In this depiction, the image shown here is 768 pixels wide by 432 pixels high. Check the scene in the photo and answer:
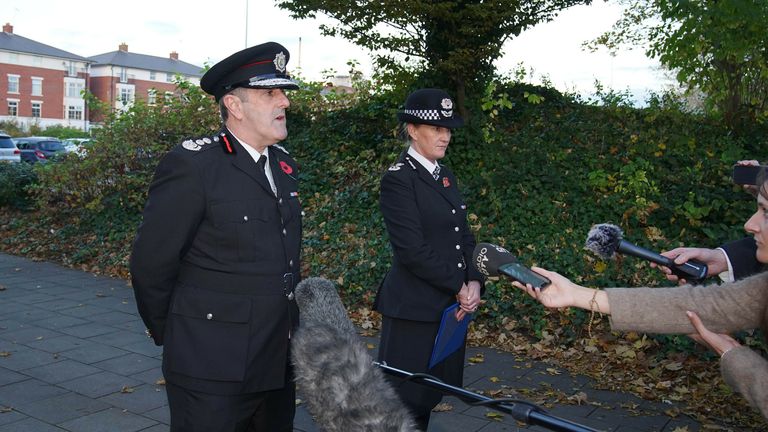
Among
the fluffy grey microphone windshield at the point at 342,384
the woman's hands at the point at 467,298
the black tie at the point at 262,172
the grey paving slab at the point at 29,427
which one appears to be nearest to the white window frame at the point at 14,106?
the grey paving slab at the point at 29,427

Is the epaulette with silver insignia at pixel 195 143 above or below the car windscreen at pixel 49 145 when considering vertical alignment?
above

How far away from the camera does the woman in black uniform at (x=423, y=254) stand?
4016 millimetres

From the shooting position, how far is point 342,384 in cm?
190

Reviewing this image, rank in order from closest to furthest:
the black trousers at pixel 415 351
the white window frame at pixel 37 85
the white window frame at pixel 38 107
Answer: the black trousers at pixel 415 351 → the white window frame at pixel 37 85 → the white window frame at pixel 38 107

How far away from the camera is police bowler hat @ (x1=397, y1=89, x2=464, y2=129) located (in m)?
4.11

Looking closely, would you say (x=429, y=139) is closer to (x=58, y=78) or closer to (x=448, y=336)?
(x=448, y=336)

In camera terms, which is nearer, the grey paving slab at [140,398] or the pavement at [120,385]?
the pavement at [120,385]

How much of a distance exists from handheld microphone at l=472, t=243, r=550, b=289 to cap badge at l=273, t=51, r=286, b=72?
1.37 metres

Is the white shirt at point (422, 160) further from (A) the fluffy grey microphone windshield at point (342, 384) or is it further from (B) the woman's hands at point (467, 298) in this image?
(A) the fluffy grey microphone windshield at point (342, 384)

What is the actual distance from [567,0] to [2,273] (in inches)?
383

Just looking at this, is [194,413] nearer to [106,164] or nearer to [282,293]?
[282,293]

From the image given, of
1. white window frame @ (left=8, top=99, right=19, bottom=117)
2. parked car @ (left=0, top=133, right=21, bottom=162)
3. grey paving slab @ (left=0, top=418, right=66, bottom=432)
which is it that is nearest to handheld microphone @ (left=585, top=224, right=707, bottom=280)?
grey paving slab @ (left=0, top=418, right=66, bottom=432)

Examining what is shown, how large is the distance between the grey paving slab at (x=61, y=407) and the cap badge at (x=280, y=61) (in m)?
3.51

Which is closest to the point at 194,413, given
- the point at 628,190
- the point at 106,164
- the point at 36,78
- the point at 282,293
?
the point at 282,293
